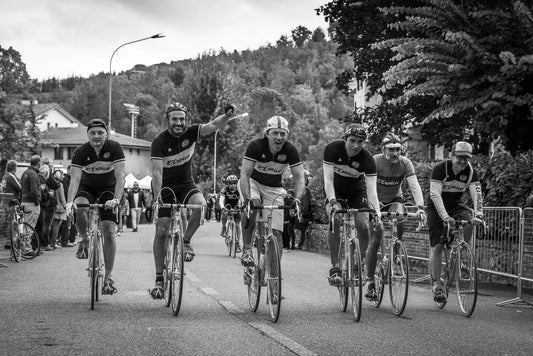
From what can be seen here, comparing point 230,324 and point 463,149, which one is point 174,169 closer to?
point 230,324

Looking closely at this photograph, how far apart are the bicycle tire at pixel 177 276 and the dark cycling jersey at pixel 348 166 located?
6.51 ft

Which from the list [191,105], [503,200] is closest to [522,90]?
[503,200]

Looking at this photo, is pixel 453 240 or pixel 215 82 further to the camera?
pixel 215 82

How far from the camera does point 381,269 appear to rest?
10523 millimetres

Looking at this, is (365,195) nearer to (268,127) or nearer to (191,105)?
(268,127)

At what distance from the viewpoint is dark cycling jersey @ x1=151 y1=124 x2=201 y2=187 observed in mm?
9906

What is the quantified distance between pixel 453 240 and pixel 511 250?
7.04 ft

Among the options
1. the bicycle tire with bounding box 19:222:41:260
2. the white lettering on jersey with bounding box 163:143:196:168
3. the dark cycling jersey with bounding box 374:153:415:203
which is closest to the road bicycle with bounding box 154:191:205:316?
the white lettering on jersey with bounding box 163:143:196:168

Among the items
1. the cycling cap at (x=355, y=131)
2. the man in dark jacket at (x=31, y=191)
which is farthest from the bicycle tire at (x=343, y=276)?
the man in dark jacket at (x=31, y=191)

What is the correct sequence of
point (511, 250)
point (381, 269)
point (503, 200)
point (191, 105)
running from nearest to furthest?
point (381, 269)
point (511, 250)
point (503, 200)
point (191, 105)

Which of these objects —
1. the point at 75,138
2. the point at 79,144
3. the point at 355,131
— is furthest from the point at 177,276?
the point at 75,138

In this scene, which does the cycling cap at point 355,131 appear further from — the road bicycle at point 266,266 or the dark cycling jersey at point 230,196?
the dark cycling jersey at point 230,196

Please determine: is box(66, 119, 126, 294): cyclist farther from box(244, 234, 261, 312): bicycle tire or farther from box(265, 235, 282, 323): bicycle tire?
box(265, 235, 282, 323): bicycle tire

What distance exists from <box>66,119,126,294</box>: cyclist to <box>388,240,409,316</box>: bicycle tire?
3.24 meters
